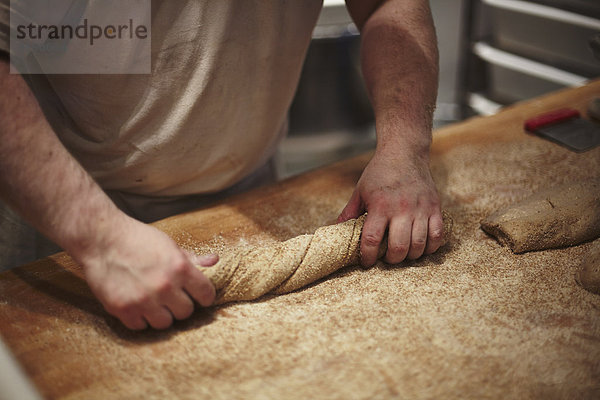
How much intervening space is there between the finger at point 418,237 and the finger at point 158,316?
0.57 m

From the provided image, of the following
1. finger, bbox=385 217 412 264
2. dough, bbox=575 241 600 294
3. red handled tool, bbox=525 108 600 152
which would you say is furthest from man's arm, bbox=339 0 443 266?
red handled tool, bbox=525 108 600 152

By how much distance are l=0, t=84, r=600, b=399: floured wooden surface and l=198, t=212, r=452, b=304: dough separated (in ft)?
0.12

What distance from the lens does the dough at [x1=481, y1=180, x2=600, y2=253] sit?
119 cm

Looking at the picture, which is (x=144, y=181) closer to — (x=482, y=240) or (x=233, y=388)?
(x=233, y=388)

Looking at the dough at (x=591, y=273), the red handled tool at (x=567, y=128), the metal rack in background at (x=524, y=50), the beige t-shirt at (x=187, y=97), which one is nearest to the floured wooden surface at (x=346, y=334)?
the dough at (x=591, y=273)

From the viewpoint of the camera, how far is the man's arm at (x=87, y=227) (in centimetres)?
93

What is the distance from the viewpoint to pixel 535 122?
1717 millimetres

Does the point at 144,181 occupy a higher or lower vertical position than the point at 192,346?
higher

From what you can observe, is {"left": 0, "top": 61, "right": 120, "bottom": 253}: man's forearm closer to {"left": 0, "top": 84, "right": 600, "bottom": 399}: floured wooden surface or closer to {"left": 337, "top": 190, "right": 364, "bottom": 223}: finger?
{"left": 0, "top": 84, "right": 600, "bottom": 399}: floured wooden surface

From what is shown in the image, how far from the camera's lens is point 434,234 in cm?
117

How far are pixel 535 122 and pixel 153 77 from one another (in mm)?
1295

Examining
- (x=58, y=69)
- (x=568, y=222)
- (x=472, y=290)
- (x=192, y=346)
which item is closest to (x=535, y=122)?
(x=568, y=222)

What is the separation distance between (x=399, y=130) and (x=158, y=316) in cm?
79

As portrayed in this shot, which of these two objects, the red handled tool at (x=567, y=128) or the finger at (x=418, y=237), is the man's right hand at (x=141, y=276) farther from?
the red handled tool at (x=567, y=128)
